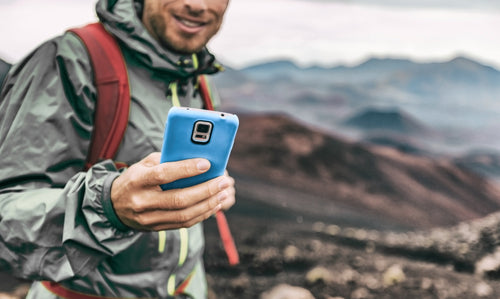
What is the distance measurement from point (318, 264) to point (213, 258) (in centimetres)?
98

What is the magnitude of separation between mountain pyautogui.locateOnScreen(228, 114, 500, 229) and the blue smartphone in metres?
5.26

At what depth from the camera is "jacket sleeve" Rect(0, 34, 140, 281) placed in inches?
35.6

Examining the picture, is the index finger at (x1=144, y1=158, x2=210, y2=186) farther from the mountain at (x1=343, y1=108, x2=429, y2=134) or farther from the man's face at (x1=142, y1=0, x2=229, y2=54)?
the mountain at (x1=343, y1=108, x2=429, y2=134)

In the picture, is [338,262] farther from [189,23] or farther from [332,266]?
[189,23]

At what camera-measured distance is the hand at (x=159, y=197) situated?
30.5 inches

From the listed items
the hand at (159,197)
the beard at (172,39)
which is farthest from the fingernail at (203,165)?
the beard at (172,39)

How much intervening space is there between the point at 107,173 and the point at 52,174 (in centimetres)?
17

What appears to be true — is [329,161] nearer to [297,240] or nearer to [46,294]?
[297,240]


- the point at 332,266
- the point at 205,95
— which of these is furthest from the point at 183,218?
the point at 332,266

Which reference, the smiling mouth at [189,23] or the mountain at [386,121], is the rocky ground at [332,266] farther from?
the mountain at [386,121]

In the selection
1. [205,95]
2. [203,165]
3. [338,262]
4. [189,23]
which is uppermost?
[189,23]

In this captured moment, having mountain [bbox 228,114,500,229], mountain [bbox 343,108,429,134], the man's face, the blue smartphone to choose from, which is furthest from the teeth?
mountain [bbox 343,108,429,134]

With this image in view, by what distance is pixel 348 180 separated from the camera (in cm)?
691

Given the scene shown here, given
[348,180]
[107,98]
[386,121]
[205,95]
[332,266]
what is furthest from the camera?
[386,121]
